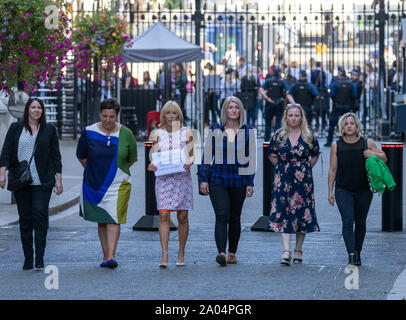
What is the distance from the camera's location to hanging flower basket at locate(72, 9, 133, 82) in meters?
22.0

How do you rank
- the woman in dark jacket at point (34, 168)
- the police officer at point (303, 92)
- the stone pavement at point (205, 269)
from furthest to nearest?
1. the police officer at point (303, 92)
2. the woman in dark jacket at point (34, 168)
3. the stone pavement at point (205, 269)

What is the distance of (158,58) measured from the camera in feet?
70.5

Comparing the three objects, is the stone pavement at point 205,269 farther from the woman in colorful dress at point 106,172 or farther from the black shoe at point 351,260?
Answer: the woman in colorful dress at point 106,172

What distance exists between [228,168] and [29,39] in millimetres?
4757

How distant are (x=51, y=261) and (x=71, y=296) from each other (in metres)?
1.96

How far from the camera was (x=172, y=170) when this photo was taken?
948cm

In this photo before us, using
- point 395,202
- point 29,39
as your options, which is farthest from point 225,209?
point 29,39

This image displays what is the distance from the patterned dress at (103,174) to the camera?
9.38 meters

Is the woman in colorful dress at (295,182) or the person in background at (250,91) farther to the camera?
the person in background at (250,91)

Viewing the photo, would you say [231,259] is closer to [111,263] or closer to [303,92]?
[111,263]

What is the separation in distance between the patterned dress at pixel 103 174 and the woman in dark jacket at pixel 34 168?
0.28m

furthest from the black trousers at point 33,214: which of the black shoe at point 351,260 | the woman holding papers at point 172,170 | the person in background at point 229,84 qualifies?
the person in background at point 229,84

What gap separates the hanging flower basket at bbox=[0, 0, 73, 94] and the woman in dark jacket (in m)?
3.72
